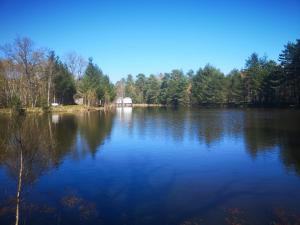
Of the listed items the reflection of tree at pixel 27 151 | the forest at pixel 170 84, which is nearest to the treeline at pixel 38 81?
the forest at pixel 170 84

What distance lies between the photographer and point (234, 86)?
11081 centimetres

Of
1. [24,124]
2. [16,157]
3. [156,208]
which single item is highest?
[24,124]

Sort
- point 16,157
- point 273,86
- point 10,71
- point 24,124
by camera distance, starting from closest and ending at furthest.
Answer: point 24,124, point 16,157, point 10,71, point 273,86

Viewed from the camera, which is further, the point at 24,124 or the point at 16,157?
the point at 16,157

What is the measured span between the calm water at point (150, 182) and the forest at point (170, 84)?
84.9 feet

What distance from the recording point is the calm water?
11258 millimetres

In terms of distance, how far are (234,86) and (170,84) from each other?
43.4 metres

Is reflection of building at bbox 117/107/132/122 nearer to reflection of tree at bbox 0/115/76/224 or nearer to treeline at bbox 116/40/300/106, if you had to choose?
reflection of tree at bbox 0/115/76/224

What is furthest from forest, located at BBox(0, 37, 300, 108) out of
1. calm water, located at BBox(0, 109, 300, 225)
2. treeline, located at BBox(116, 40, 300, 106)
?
calm water, located at BBox(0, 109, 300, 225)

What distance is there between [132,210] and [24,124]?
537cm

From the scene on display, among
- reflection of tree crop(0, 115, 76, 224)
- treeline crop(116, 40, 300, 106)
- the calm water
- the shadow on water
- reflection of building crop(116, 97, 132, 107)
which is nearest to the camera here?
reflection of tree crop(0, 115, 76, 224)

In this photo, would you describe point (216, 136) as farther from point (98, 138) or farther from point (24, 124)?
point (24, 124)

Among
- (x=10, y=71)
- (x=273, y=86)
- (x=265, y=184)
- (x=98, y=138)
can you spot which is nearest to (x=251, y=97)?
(x=273, y=86)

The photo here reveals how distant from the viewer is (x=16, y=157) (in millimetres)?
13805
